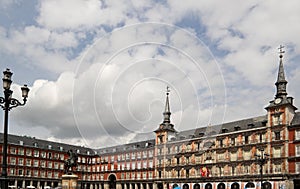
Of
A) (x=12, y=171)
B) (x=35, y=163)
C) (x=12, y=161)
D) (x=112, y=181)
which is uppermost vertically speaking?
(x=12, y=161)

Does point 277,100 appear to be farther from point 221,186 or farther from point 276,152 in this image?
point 221,186

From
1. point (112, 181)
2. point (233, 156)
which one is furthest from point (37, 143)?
point (233, 156)

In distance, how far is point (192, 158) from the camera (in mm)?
81250

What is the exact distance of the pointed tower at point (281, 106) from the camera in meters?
63.8

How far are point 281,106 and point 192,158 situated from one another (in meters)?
25.7

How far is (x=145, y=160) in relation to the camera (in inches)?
3775

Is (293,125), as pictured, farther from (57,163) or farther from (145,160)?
(57,163)

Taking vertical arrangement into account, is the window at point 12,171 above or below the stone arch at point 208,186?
above

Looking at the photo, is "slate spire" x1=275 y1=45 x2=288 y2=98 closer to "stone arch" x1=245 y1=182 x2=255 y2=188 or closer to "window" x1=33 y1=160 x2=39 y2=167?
"stone arch" x1=245 y1=182 x2=255 y2=188

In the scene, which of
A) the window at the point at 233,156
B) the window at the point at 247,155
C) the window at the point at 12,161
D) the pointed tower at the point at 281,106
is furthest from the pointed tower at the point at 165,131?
the window at the point at 12,161

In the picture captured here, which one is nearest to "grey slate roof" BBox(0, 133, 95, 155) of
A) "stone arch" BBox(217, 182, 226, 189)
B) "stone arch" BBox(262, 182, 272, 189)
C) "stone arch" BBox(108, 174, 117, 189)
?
"stone arch" BBox(108, 174, 117, 189)

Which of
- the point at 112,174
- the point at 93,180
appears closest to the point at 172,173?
the point at 112,174

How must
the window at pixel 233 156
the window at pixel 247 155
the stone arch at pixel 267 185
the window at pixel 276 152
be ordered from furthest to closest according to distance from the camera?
the window at pixel 233 156 < the window at pixel 247 155 < the window at pixel 276 152 < the stone arch at pixel 267 185

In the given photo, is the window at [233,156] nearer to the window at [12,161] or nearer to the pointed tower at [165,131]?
the pointed tower at [165,131]
